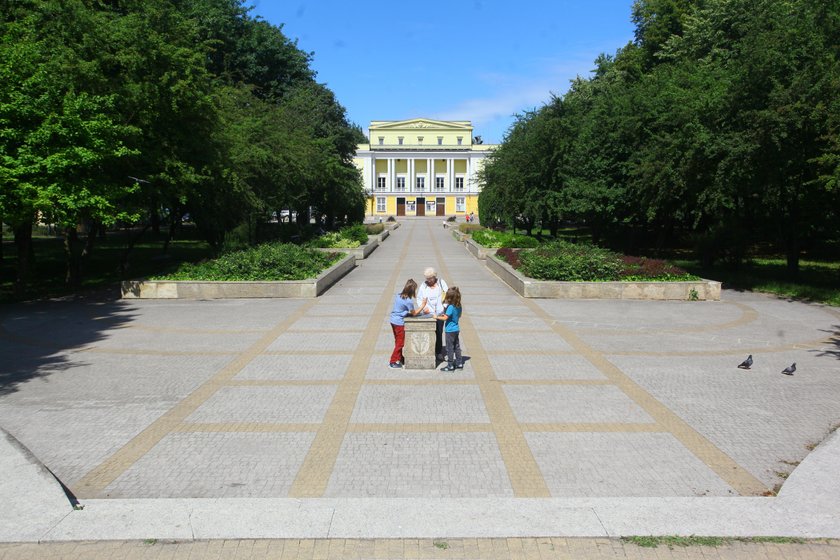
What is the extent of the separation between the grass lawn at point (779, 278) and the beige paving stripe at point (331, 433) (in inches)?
558

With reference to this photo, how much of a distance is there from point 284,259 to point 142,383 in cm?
1080

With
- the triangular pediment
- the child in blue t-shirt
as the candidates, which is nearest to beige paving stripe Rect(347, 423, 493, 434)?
the child in blue t-shirt

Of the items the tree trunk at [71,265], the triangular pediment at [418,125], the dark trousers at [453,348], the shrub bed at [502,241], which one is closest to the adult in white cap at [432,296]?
the dark trousers at [453,348]

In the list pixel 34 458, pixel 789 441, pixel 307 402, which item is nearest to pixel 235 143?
pixel 307 402

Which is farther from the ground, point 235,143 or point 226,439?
point 235,143

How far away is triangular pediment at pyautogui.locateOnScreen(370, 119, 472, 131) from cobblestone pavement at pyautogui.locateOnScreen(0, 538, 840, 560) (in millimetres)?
110913

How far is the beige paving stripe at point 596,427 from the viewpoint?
305 inches

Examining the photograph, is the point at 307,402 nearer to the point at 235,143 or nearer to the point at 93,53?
the point at 93,53

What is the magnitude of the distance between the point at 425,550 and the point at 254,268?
51.0ft

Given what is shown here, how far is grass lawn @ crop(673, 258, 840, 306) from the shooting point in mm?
19562

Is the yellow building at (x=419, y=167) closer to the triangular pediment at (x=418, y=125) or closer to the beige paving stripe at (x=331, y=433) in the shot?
the triangular pediment at (x=418, y=125)

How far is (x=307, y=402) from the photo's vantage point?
348 inches

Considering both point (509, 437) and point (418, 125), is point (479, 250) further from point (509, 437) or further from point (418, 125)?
point (418, 125)

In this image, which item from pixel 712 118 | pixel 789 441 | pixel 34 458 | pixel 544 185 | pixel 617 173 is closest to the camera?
pixel 34 458
